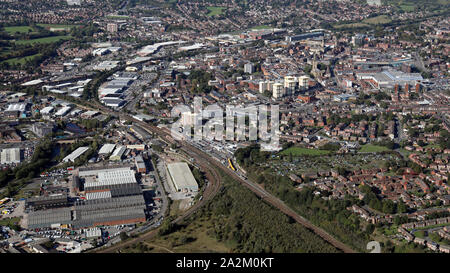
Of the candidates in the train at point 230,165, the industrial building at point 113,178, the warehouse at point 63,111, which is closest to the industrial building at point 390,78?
the train at point 230,165

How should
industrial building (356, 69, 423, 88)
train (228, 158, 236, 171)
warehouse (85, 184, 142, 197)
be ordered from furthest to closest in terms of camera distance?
industrial building (356, 69, 423, 88) < train (228, 158, 236, 171) < warehouse (85, 184, 142, 197)

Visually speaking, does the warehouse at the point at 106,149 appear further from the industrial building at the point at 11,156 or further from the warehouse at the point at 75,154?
the industrial building at the point at 11,156

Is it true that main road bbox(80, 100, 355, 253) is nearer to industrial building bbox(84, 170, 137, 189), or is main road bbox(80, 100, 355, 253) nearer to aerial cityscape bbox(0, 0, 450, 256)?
aerial cityscape bbox(0, 0, 450, 256)

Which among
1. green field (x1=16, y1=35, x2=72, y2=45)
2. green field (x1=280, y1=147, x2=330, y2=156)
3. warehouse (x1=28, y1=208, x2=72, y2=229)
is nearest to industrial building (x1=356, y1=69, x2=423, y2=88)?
green field (x1=280, y1=147, x2=330, y2=156)

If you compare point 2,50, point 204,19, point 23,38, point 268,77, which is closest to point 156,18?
point 204,19

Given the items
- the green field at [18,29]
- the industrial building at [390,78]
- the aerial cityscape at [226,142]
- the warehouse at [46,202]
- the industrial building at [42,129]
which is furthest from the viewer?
the green field at [18,29]

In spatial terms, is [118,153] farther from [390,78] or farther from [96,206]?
[390,78]
